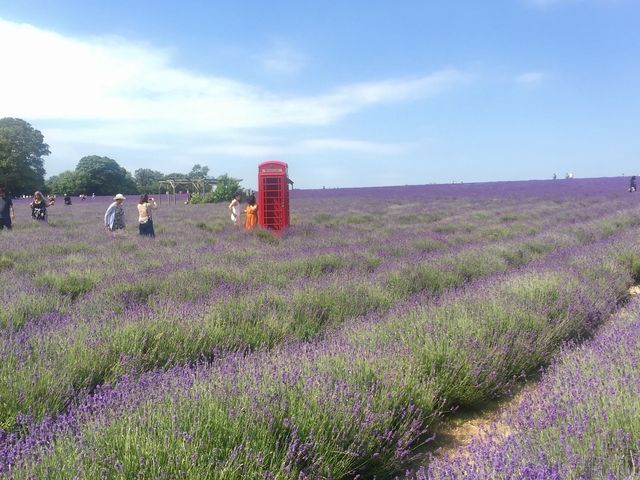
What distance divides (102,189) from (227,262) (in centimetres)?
5738

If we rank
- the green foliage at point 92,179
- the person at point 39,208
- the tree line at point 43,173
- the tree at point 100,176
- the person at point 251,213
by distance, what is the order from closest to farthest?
the person at point 251,213
the person at point 39,208
the tree line at point 43,173
the green foliage at point 92,179
the tree at point 100,176

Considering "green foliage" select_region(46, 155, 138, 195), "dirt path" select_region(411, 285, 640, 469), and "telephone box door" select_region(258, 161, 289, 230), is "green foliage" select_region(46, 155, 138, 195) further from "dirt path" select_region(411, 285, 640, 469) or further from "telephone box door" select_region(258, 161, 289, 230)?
"dirt path" select_region(411, 285, 640, 469)

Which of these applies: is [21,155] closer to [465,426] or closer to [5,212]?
[5,212]

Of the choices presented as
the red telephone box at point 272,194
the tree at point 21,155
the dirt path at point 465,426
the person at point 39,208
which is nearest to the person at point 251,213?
the red telephone box at point 272,194

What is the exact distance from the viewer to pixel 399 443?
2.30 m

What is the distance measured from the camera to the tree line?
41.8 metres

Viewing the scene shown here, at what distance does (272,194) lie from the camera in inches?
496

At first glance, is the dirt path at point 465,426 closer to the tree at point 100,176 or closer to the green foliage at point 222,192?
the green foliage at point 222,192

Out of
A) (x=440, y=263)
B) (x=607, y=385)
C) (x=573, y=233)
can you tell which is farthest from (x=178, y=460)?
(x=573, y=233)

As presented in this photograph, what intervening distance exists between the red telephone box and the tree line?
760 inches

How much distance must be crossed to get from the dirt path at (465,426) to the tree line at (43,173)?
27.9m

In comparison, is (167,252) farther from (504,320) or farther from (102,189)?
(102,189)

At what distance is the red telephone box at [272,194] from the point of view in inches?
486

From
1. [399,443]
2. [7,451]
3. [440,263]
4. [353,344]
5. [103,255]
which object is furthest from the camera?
[103,255]
